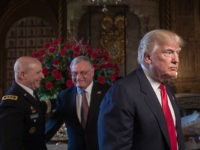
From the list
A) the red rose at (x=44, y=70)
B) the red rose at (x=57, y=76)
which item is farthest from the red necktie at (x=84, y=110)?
the red rose at (x=44, y=70)

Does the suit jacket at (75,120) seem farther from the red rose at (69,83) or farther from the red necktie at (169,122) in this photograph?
the red necktie at (169,122)

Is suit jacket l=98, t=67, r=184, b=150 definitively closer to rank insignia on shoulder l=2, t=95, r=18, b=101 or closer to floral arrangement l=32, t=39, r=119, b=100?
rank insignia on shoulder l=2, t=95, r=18, b=101

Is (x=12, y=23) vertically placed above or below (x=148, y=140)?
above

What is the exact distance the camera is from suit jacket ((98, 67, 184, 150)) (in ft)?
5.51

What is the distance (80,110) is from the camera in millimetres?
2623

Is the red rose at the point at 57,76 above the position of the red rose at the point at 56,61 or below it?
below

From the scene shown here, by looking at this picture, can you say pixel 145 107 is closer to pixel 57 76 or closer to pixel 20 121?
pixel 20 121

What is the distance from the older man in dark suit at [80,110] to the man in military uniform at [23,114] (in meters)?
0.22

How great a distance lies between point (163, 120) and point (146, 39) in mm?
400

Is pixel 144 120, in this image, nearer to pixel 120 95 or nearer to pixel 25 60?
pixel 120 95

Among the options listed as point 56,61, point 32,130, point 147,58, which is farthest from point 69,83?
point 147,58

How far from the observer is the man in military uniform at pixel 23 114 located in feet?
6.97

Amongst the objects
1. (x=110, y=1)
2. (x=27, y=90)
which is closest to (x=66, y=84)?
(x=27, y=90)

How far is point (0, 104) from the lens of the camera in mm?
2254
